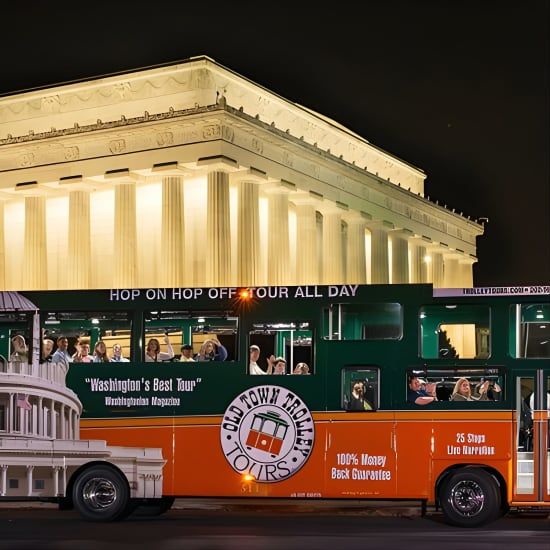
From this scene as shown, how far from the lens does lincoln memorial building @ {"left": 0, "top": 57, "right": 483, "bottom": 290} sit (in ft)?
201

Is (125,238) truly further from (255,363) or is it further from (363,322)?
(363,322)

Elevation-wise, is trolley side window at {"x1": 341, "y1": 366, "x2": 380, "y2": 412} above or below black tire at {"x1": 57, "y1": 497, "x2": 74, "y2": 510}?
above

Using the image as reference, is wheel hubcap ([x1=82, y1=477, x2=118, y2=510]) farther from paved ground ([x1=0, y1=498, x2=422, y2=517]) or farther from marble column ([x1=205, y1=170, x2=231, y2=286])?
marble column ([x1=205, y1=170, x2=231, y2=286])

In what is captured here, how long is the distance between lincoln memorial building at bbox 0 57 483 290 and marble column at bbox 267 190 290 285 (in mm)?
75

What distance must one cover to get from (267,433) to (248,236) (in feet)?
124

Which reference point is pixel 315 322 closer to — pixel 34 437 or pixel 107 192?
pixel 34 437

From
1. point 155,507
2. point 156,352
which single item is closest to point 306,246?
point 155,507

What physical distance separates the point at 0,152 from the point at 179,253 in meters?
12.3

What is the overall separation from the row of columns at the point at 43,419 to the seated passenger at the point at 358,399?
5.44 m

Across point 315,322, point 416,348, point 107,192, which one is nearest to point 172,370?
point 315,322

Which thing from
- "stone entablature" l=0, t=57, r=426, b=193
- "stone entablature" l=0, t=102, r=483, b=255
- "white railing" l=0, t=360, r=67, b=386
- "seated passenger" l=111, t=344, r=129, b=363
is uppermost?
"stone entablature" l=0, t=57, r=426, b=193

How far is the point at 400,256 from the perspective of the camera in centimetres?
8488

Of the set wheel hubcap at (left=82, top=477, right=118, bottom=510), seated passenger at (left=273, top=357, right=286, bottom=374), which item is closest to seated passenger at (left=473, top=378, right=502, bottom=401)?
seated passenger at (left=273, top=357, right=286, bottom=374)

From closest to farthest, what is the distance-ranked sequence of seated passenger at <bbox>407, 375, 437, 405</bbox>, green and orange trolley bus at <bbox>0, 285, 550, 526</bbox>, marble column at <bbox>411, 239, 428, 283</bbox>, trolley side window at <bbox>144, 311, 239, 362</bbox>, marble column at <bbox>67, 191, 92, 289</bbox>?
green and orange trolley bus at <bbox>0, 285, 550, 526</bbox>, seated passenger at <bbox>407, 375, 437, 405</bbox>, trolley side window at <bbox>144, 311, 239, 362</bbox>, marble column at <bbox>67, 191, 92, 289</bbox>, marble column at <bbox>411, 239, 428, 283</bbox>
